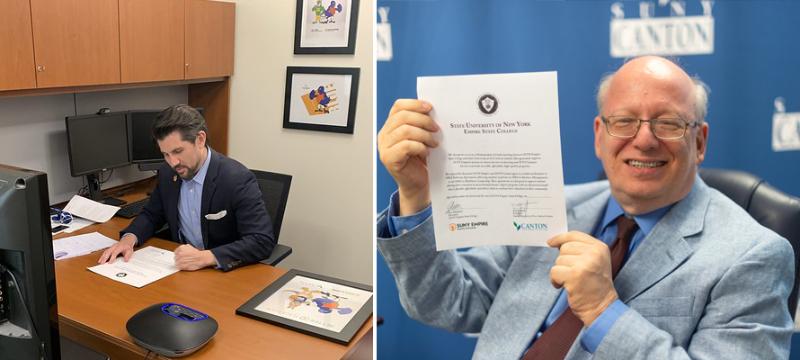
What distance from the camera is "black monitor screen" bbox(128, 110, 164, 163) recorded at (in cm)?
278

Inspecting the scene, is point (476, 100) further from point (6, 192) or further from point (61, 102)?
point (61, 102)

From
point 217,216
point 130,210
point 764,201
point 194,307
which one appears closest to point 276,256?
point 217,216

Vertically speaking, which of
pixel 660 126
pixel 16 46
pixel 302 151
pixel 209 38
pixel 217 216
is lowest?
pixel 217 216

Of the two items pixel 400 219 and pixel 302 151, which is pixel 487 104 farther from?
pixel 302 151

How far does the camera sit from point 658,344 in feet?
2.13

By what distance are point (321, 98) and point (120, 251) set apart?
1.40m

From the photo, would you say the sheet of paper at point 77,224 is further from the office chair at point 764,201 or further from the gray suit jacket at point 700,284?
the office chair at point 764,201

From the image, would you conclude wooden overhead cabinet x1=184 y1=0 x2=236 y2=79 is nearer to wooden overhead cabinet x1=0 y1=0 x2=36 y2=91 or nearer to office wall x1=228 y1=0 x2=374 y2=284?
office wall x1=228 y1=0 x2=374 y2=284

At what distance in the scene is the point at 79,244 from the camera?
6.73 ft

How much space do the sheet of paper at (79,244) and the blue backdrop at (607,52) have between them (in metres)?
1.54

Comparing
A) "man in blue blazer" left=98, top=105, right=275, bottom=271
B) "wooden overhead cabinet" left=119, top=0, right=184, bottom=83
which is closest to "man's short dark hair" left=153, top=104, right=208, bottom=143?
"man in blue blazer" left=98, top=105, right=275, bottom=271

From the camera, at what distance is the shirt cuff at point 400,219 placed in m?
0.84

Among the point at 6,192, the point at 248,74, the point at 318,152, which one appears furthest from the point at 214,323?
the point at 248,74

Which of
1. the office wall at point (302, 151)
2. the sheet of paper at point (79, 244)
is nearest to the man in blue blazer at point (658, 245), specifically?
the sheet of paper at point (79, 244)
